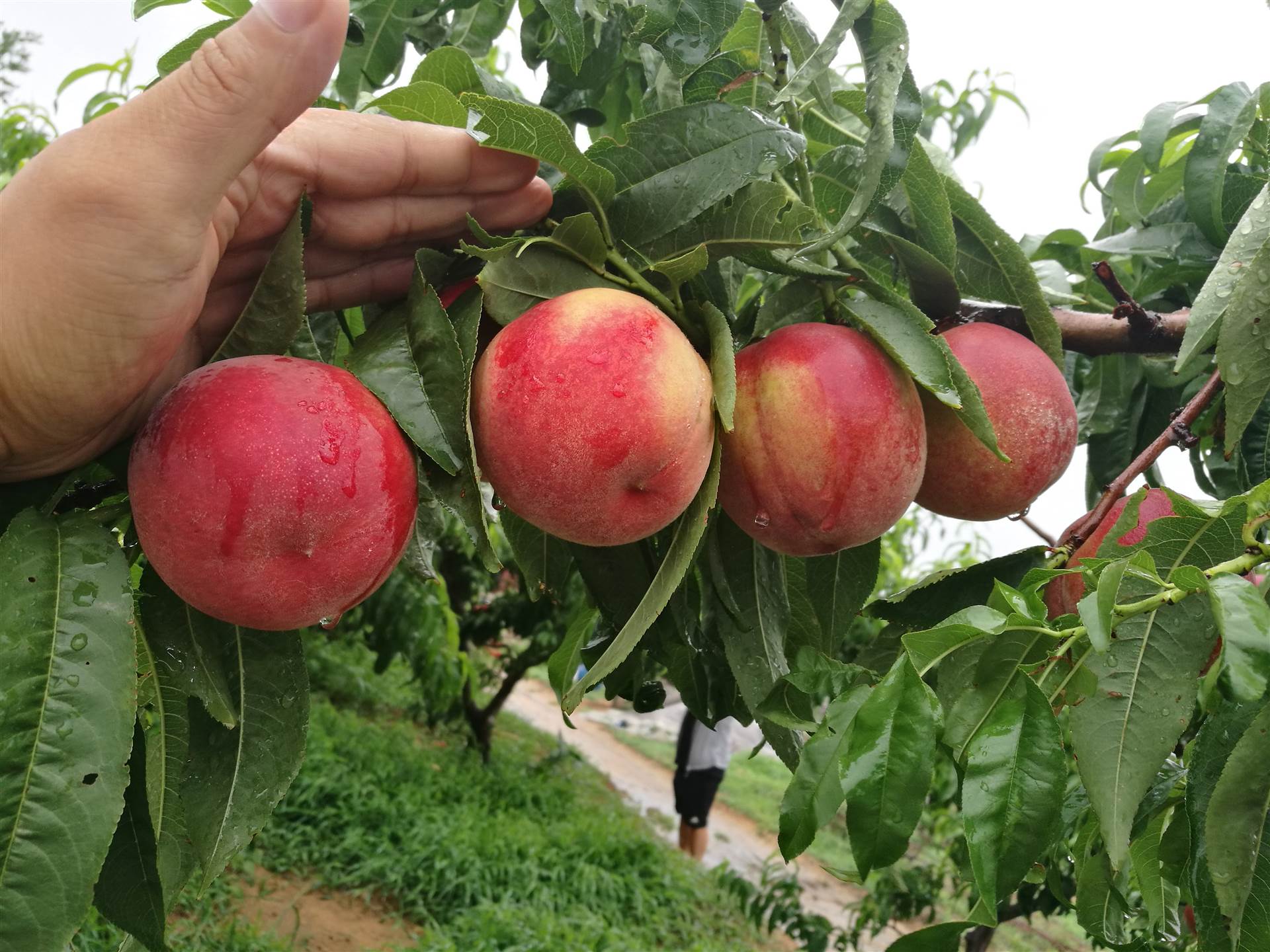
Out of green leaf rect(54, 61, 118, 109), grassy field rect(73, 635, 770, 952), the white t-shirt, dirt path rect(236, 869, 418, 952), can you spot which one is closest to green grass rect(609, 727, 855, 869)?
the white t-shirt

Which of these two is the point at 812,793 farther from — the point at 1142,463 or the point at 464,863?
the point at 464,863

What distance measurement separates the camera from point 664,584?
0.83 metres

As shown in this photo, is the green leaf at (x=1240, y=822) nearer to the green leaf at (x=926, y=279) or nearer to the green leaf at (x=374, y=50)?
the green leaf at (x=926, y=279)

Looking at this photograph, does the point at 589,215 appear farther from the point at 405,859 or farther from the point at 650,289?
the point at 405,859

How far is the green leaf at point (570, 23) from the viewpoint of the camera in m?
1.01

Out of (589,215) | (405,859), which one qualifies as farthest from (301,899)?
(589,215)

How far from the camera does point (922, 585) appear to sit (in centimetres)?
105

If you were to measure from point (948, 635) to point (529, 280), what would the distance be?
0.47 meters

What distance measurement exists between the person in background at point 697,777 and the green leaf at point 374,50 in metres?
5.60

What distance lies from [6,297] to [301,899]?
4.12 meters

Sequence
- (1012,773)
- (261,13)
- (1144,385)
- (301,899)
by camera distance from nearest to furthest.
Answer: (1012,773) → (261,13) → (1144,385) → (301,899)

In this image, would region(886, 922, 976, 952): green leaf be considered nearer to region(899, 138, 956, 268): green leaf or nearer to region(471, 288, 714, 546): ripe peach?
region(471, 288, 714, 546): ripe peach

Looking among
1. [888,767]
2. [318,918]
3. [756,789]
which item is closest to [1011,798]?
[888,767]

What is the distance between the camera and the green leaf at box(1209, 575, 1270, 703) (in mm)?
562
